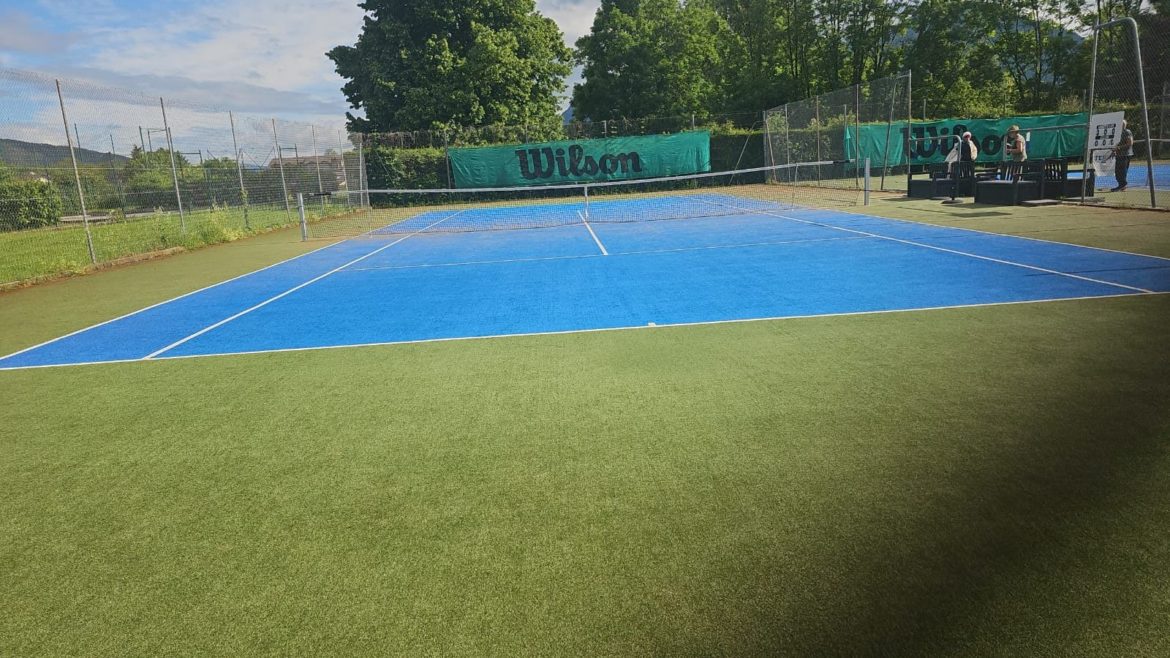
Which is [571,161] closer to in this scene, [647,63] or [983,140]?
[983,140]

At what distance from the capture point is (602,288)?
8.67m

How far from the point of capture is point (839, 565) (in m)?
2.58

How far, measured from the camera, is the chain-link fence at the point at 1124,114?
13.5 meters

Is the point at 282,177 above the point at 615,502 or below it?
above

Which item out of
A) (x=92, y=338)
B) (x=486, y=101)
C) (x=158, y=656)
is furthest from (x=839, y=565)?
(x=486, y=101)

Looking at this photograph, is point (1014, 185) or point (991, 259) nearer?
point (991, 259)

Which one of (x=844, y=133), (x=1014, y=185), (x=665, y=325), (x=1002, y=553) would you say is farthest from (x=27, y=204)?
(x=844, y=133)

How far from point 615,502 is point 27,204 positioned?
1481 cm

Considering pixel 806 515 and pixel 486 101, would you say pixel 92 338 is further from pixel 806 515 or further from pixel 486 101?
pixel 486 101

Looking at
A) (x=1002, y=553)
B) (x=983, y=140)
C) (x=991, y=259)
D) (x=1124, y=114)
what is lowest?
(x=1002, y=553)

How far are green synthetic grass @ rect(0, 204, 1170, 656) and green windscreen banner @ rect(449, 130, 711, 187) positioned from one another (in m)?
23.9

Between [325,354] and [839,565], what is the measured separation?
500 centimetres

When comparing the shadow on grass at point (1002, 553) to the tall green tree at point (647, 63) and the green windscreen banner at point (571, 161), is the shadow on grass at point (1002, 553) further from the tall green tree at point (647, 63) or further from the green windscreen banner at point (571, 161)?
the tall green tree at point (647, 63)

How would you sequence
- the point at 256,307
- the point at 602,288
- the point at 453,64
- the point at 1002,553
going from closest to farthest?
the point at 1002,553 < the point at 256,307 < the point at 602,288 < the point at 453,64
